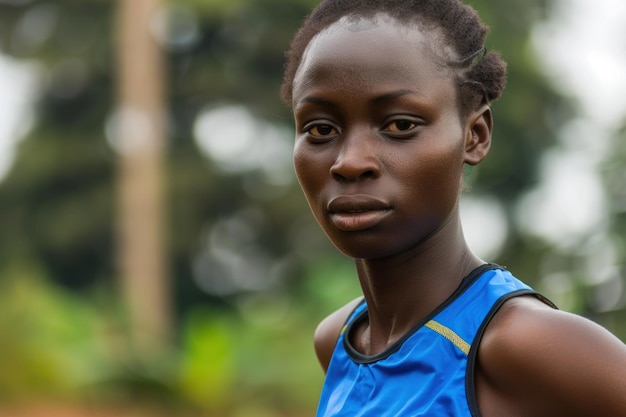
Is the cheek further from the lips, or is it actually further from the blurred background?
the blurred background

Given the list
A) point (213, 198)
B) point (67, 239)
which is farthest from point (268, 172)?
point (67, 239)

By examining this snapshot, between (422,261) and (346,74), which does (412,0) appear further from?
(422,261)

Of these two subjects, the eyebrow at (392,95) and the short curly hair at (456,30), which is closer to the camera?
the eyebrow at (392,95)

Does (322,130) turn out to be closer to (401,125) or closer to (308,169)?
(308,169)

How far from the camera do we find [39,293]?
1369cm

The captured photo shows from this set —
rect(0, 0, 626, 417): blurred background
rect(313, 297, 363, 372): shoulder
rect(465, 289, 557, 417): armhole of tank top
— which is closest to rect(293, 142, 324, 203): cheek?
rect(465, 289, 557, 417): armhole of tank top

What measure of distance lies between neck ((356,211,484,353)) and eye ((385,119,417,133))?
0.34 meters

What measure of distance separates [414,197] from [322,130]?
31 centimetres

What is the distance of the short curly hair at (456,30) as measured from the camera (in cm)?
287

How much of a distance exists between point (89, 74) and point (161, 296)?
800cm

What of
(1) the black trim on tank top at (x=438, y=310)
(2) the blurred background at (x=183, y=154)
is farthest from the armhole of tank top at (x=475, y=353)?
(2) the blurred background at (x=183, y=154)

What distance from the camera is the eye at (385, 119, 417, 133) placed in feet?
8.98

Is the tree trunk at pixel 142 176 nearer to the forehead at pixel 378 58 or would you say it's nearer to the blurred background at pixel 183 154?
the blurred background at pixel 183 154

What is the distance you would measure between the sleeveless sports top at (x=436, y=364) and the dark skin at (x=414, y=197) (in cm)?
5
